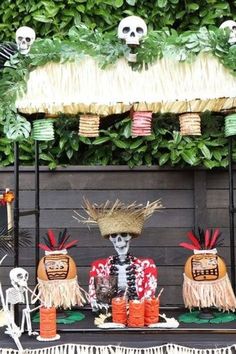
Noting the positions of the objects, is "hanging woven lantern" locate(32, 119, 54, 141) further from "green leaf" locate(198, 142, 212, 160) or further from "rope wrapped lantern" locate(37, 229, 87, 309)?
"green leaf" locate(198, 142, 212, 160)

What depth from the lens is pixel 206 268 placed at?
2.37 metres

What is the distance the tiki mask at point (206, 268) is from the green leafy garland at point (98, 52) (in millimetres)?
756

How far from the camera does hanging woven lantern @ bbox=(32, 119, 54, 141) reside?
2314 mm

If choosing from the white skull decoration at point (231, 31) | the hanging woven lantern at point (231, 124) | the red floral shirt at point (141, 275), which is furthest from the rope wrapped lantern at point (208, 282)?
the white skull decoration at point (231, 31)

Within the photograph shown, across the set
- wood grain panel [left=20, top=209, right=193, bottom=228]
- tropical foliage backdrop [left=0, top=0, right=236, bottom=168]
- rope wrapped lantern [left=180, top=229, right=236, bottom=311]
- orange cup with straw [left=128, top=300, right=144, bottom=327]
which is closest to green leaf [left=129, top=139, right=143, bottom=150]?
tropical foliage backdrop [left=0, top=0, right=236, bottom=168]

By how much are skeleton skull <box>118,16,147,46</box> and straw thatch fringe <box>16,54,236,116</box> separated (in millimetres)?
102

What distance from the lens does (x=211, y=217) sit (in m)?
2.87

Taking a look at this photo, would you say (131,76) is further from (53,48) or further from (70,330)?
(70,330)

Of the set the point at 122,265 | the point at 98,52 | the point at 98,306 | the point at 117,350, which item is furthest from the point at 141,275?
the point at 98,52

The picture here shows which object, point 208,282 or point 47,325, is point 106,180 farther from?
point 47,325

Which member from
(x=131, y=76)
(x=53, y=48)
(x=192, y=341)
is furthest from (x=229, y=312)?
(x=53, y=48)

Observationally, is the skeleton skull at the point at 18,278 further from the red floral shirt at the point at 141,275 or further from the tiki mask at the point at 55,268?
the red floral shirt at the point at 141,275

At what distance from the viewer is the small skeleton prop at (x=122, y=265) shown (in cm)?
244

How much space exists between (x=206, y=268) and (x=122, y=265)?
365 mm
